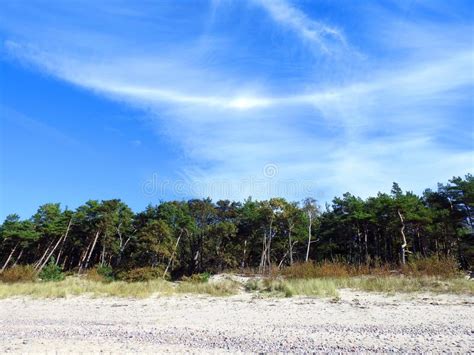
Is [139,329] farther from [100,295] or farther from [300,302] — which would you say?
[100,295]

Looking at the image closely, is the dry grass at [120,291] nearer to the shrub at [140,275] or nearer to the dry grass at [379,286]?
the dry grass at [379,286]

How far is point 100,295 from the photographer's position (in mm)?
12688

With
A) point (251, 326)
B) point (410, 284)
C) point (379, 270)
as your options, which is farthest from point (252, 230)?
point (251, 326)

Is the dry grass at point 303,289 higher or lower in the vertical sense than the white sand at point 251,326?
higher

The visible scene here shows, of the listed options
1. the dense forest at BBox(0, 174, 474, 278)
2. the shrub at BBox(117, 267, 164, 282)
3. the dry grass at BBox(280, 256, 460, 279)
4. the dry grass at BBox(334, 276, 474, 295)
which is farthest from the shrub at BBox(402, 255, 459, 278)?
the dense forest at BBox(0, 174, 474, 278)

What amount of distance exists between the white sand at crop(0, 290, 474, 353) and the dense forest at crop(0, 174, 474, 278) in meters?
17.7

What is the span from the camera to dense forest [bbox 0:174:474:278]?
32125 mm

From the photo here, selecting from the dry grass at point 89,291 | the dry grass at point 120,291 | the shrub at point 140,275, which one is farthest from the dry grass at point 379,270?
the shrub at point 140,275

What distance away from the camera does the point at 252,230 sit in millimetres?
39062

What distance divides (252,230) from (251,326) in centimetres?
3296

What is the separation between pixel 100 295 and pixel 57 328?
6.38m

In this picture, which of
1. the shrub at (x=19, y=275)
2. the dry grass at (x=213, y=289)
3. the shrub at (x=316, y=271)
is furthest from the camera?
the shrub at (x=19, y=275)

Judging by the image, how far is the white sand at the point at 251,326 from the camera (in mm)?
4762

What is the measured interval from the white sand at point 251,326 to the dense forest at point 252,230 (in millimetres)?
17705
